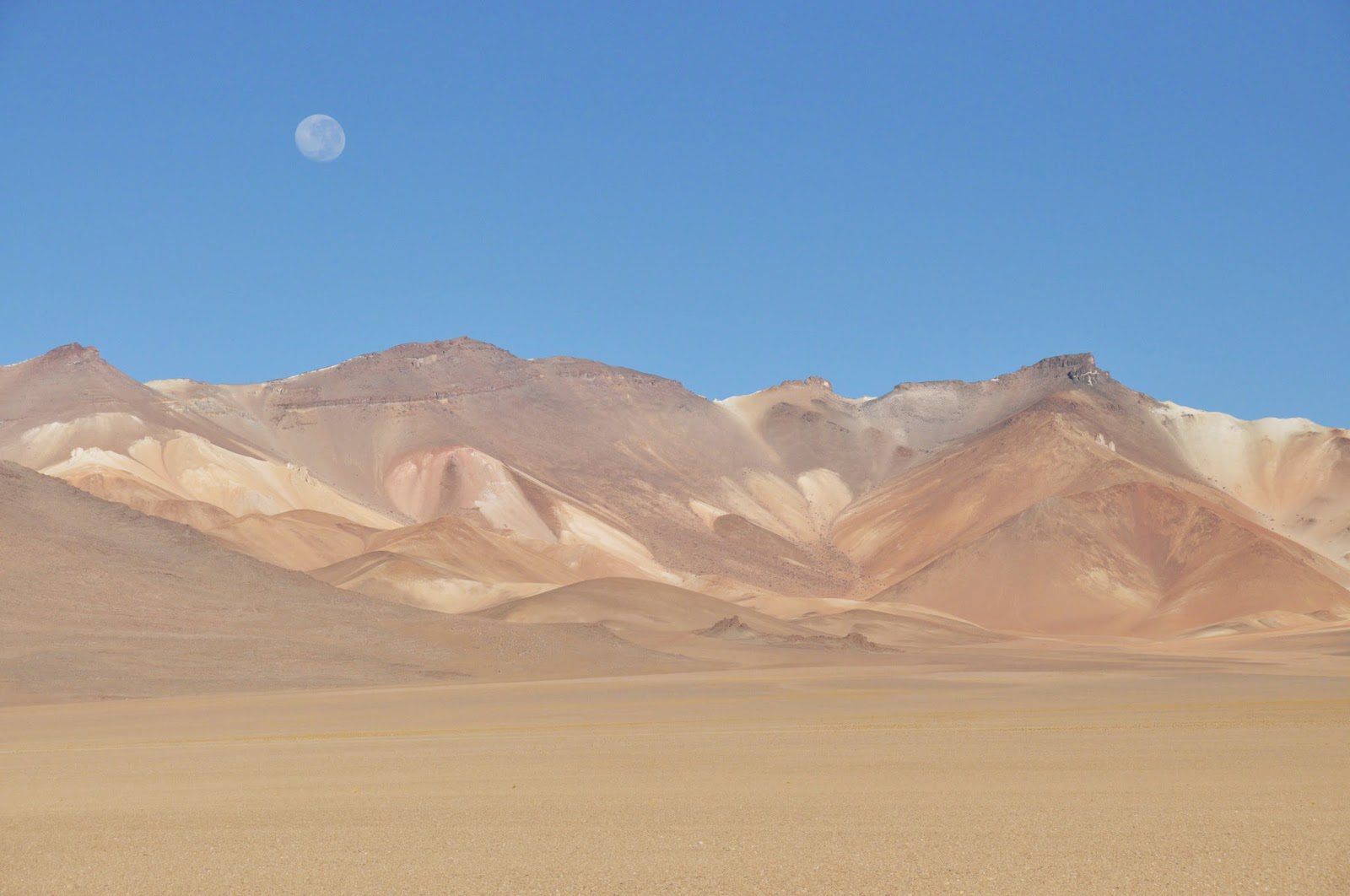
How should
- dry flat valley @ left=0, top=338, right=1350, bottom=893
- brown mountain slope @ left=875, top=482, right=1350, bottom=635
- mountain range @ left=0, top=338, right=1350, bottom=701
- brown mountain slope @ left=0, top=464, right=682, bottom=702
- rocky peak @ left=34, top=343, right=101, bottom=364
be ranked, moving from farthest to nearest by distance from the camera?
rocky peak @ left=34, top=343, right=101, bottom=364, brown mountain slope @ left=875, top=482, right=1350, bottom=635, mountain range @ left=0, top=338, right=1350, bottom=701, brown mountain slope @ left=0, top=464, right=682, bottom=702, dry flat valley @ left=0, top=338, right=1350, bottom=893

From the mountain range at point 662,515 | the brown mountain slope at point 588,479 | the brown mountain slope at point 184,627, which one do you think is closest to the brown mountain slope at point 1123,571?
the mountain range at point 662,515

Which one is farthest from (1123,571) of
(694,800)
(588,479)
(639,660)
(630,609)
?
(694,800)

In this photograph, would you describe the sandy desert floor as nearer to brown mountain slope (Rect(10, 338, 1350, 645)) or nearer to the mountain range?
the mountain range

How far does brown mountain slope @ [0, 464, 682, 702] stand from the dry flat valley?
28 centimetres

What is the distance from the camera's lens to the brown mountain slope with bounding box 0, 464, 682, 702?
50.6 meters

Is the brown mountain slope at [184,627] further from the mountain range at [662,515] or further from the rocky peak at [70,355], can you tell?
the rocky peak at [70,355]

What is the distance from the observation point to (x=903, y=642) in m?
91.5

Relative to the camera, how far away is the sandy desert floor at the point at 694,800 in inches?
597

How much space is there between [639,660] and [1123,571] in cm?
7754

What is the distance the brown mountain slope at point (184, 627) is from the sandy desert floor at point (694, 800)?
13.9m

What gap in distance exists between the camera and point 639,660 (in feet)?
204

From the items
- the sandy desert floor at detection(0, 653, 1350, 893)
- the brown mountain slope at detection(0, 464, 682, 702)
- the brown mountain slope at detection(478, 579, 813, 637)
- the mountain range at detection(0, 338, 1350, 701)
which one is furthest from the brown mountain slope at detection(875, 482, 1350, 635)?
the sandy desert floor at detection(0, 653, 1350, 893)

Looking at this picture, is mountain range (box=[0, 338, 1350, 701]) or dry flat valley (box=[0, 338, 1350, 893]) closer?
dry flat valley (box=[0, 338, 1350, 893])

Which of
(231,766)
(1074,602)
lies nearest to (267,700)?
(231,766)
